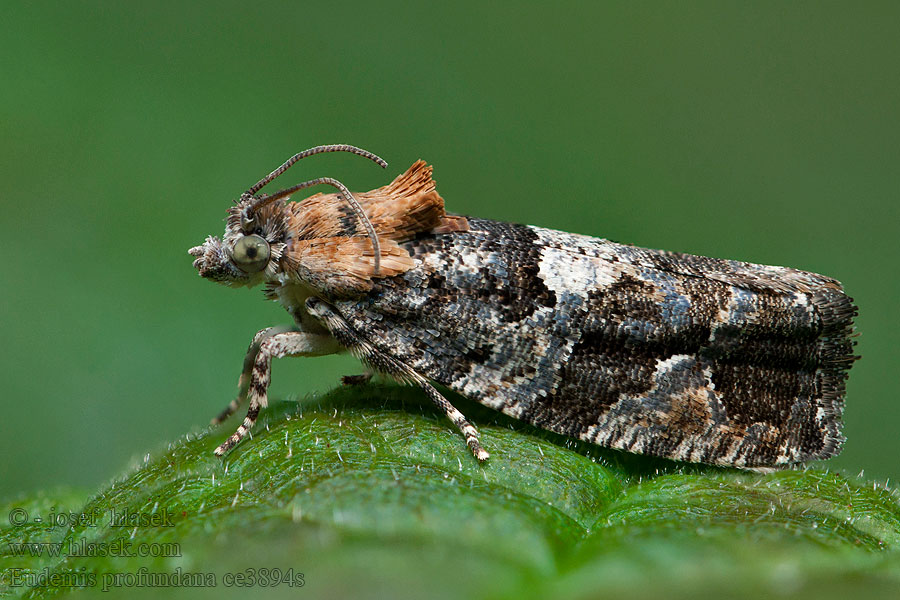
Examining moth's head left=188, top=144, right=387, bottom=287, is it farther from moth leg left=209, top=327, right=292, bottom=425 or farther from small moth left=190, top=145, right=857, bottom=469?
moth leg left=209, top=327, right=292, bottom=425

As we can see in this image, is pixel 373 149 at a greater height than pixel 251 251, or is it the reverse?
pixel 373 149

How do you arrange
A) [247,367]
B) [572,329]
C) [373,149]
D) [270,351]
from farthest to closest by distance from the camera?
[373,149], [247,367], [270,351], [572,329]

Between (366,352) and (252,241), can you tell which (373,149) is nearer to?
(252,241)

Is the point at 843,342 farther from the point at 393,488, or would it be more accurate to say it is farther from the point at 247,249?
the point at 247,249

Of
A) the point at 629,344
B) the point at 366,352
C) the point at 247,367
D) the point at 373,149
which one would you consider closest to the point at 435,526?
the point at 366,352

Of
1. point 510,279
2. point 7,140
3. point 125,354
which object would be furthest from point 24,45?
point 510,279

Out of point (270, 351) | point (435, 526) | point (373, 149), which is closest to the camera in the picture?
point (435, 526)

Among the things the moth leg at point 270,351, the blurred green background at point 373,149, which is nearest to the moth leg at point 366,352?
the moth leg at point 270,351

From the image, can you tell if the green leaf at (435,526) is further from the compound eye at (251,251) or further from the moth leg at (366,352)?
the compound eye at (251,251)
